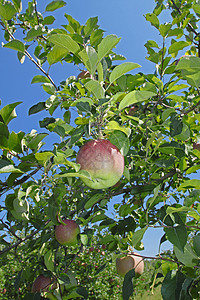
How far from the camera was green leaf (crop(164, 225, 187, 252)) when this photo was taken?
3.42ft

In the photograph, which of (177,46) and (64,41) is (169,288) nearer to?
(64,41)

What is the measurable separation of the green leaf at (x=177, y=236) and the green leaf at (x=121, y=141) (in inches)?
15.3

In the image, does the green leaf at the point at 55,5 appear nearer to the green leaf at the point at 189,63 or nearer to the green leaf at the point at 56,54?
the green leaf at the point at 56,54

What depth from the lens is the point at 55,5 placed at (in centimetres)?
183

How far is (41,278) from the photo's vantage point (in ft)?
6.62

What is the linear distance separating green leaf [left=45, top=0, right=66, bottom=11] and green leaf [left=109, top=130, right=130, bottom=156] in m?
1.24

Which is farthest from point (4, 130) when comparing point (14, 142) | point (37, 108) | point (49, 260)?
point (49, 260)

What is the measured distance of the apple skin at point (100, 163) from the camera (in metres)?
0.95

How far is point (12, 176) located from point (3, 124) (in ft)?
0.70

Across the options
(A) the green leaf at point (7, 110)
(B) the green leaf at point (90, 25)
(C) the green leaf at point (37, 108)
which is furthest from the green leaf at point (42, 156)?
(B) the green leaf at point (90, 25)

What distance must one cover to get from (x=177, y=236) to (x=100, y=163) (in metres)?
0.46

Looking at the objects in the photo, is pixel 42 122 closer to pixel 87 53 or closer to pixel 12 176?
pixel 12 176

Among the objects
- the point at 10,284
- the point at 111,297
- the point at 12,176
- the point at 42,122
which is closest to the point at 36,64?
the point at 42,122

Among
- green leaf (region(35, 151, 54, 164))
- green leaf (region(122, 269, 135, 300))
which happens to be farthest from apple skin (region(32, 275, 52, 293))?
green leaf (region(35, 151, 54, 164))
